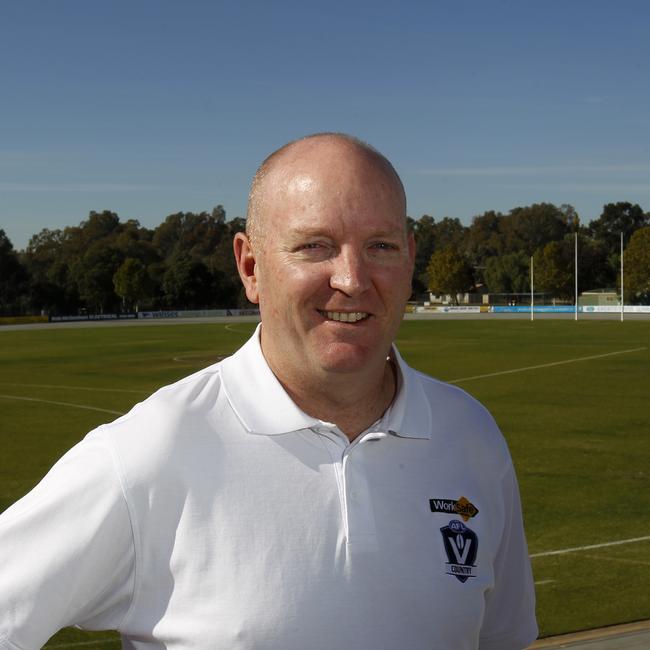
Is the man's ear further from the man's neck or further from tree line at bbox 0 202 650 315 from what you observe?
tree line at bbox 0 202 650 315

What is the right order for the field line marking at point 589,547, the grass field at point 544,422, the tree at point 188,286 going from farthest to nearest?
the tree at point 188,286, the field line marking at point 589,547, the grass field at point 544,422

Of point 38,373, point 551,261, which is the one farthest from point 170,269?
point 38,373

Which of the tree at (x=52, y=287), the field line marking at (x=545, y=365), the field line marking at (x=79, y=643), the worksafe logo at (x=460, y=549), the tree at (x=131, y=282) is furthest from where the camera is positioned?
the tree at (x=131, y=282)

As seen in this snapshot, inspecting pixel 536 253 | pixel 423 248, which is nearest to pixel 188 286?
pixel 536 253

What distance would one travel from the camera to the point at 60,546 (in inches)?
82.5

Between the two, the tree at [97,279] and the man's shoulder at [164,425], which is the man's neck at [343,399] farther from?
the tree at [97,279]

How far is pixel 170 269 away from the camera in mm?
114500

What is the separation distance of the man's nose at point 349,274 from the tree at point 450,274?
123m

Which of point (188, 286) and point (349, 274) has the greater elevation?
point (349, 274)

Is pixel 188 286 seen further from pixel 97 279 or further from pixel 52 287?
pixel 52 287

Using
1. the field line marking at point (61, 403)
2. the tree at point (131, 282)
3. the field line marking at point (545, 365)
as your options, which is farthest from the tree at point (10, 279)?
the field line marking at point (61, 403)

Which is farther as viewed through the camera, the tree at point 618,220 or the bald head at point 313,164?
the tree at point 618,220

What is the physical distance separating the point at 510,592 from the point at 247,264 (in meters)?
1.22

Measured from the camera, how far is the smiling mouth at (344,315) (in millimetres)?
2348
